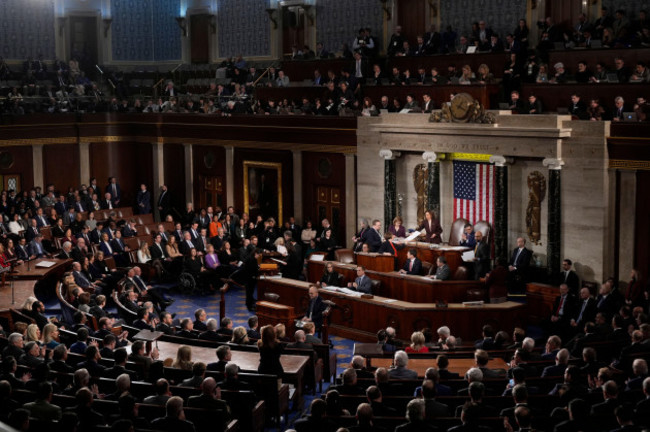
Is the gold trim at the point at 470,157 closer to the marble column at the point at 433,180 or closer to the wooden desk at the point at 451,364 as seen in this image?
the marble column at the point at 433,180

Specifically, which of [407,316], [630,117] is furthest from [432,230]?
[630,117]

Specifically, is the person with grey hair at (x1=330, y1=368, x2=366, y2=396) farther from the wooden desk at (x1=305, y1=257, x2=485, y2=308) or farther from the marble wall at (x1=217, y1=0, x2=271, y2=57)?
the marble wall at (x1=217, y1=0, x2=271, y2=57)

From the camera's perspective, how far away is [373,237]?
69.5 feet

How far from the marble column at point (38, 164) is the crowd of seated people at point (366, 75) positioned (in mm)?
1261

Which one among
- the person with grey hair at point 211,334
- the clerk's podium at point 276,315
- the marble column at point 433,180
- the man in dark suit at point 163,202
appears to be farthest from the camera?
the man in dark suit at point 163,202

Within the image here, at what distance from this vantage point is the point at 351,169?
23797 mm

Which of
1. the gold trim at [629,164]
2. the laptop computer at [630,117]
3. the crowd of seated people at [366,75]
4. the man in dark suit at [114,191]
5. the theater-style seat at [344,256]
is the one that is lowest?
the theater-style seat at [344,256]

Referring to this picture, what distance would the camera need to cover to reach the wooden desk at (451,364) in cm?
1280

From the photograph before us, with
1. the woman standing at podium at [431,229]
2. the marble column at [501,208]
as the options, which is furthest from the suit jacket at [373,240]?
the marble column at [501,208]

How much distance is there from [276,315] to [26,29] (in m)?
20.6

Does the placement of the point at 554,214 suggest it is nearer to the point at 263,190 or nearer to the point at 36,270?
the point at 263,190

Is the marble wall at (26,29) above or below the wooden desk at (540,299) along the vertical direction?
above

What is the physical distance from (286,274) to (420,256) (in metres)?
3.23

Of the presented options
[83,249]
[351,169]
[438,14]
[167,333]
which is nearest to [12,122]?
[83,249]
